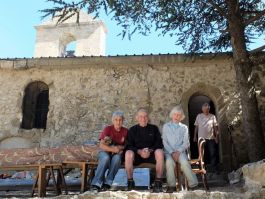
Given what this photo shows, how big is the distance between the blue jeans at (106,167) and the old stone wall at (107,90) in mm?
4627

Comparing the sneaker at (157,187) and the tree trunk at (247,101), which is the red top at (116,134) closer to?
the sneaker at (157,187)

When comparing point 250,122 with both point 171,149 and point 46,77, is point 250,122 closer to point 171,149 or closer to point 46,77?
point 171,149

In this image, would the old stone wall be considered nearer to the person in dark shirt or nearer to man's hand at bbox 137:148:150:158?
the person in dark shirt

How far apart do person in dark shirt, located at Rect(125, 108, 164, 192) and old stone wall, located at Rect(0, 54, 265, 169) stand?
4.41m

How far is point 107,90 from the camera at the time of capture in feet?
35.5

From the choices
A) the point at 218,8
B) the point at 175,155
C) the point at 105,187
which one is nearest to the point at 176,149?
the point at 175,155

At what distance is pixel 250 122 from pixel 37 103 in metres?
6.34

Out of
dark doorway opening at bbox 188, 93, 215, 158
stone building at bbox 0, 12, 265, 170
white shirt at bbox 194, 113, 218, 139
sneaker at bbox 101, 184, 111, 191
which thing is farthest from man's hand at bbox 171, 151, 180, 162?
dark doorway opening at bbox 188, 93, 215, 158

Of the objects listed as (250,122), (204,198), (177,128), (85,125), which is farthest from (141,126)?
(85,125)

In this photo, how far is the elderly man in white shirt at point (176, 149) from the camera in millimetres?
5512

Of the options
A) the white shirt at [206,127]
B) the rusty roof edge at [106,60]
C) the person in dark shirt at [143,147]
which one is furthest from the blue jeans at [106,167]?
the rusty roof edge at [106,60]

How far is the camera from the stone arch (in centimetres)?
985

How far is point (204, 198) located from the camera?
4723 millimetres

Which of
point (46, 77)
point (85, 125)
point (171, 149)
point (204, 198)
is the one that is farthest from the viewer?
point (46, 77)
